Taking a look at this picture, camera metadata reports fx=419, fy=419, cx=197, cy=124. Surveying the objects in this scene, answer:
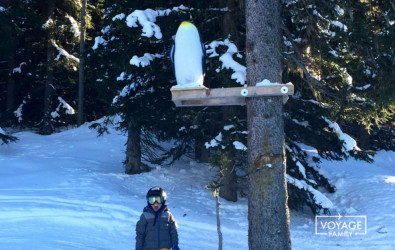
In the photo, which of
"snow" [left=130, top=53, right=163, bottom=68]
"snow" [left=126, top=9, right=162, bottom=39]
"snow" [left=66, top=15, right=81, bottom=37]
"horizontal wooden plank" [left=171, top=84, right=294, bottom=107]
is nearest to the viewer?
"horizontal wooden plank" [left=171, top=84, right=294, bottom=107]

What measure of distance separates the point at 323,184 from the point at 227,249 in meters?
4.80

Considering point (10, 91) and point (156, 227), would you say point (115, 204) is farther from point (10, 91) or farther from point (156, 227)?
point (10, 91)

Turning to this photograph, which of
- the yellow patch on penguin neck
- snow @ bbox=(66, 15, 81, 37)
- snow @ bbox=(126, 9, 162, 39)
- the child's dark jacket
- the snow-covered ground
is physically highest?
snow @ bbox=(66, 15, 81, 37)

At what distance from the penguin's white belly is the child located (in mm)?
1613

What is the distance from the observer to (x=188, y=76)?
5.83 metres

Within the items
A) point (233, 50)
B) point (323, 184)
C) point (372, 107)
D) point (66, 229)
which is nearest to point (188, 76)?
point (233, 50)

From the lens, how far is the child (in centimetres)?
548

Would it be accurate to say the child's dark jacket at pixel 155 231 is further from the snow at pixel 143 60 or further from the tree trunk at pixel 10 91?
the tree trunk at pixel 10 91

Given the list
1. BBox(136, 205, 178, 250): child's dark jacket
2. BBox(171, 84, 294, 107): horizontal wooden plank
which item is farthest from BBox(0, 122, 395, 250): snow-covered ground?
BBox(171, 84, 294, 107): horizontal wooden plank

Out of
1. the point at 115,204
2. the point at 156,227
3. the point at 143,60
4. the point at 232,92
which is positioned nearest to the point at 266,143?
the point at 232,92

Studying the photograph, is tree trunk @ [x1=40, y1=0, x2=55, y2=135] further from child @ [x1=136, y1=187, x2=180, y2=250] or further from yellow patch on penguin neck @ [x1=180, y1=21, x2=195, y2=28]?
child @ [x1=136, y1=187, x2=180, y2=250]

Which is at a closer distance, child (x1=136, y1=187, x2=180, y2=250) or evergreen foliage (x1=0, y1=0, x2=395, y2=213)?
child (x1=136, y1=187, x2=180, y2=250)

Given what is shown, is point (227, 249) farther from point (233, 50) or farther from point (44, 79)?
point (44, 79)

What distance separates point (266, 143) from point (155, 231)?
1.87 metres
